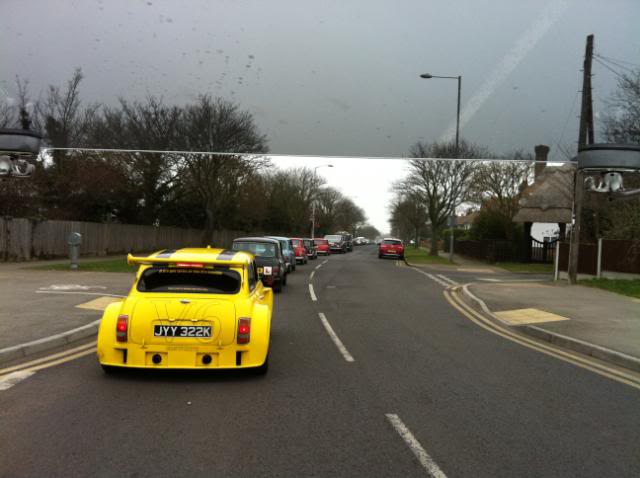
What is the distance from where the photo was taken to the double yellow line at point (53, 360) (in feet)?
21.6

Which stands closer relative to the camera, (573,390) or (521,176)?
(573,390)

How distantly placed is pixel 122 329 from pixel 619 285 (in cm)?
1720

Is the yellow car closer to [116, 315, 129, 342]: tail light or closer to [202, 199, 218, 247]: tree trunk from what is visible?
[116, 315, 129, 342]: tail light

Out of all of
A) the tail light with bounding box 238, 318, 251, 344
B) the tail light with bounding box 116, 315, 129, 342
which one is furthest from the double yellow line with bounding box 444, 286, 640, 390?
the tail light with bounding box 116, 315, 129, 342

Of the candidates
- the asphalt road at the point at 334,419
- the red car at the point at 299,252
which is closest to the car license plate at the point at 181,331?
the asphalt road at the point at 334,419

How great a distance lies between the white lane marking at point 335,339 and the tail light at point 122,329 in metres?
2.98

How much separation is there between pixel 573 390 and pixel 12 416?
19.0 ft

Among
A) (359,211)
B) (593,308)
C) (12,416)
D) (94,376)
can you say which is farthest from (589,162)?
(359,211)

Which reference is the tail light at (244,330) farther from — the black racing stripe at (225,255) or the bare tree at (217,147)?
the bare tree at (217,147)

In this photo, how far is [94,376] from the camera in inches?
248

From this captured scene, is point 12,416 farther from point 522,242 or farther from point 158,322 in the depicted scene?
point 522,242

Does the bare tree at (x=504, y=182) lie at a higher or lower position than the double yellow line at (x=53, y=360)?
higher

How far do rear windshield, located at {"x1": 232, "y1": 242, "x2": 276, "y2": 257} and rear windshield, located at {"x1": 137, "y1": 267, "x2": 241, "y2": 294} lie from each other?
31.7 ft

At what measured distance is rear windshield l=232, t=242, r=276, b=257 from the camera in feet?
54.4
